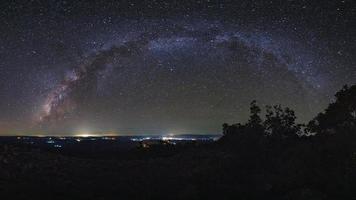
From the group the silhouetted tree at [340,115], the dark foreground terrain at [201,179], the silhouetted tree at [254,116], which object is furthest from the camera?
the silhouetted tree at [254,116]

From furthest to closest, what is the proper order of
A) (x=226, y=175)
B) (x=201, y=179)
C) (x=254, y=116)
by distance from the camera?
1. (x=254, y=116)
2. (x=226, y=175)
3. (x=201, y=179)

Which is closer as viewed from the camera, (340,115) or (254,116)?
(340,115)

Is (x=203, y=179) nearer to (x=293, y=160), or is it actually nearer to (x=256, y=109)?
(x=293, y=160)

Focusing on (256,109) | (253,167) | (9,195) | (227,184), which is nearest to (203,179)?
(227,184)

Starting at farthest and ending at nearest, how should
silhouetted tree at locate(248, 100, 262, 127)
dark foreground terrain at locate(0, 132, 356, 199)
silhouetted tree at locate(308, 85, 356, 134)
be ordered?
silhouetted tree at locate(248, 100, 262, 127), silhouetted tree at locate(308, 85, 356, 134), dark foreground terrain at locate(0, 132, 356, 199)

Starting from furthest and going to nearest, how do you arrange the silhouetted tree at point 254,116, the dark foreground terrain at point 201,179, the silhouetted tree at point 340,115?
the silhouetted tree at point 254,116
the silhouetted tree at point 340,115
the dark foreground terrain at point 201,179

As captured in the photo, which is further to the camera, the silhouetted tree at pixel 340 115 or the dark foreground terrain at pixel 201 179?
the silhouetted tree at pixel 340 115

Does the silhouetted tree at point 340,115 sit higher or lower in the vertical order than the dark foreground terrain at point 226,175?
higher

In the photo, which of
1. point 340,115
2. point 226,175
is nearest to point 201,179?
point 226,175

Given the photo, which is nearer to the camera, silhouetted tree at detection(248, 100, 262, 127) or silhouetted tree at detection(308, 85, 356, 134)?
silhouetted tree at detection(308, 85, 356, 134)

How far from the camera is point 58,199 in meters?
26.0

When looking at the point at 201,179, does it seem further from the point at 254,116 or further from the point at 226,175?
the point at 254,116

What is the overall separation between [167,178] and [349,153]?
1741cm

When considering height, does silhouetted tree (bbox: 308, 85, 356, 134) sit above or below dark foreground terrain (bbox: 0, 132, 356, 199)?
above
